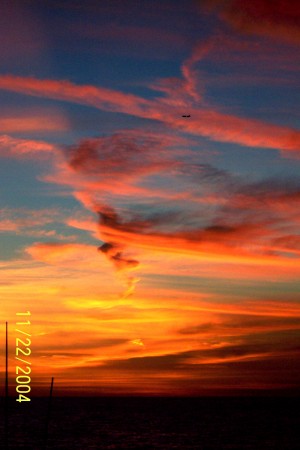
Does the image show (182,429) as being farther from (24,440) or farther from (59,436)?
(24,440)

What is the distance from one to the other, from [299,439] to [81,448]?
33.2m

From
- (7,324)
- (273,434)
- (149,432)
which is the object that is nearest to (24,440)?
(149,432)

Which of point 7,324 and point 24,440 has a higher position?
point 7,324

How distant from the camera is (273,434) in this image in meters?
104

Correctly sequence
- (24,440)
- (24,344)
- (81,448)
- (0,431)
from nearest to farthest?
1. (24,344)
2. (81,448)
3. (24,440)
4. (0,431)

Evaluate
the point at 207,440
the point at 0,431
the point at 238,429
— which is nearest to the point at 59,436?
the point at 0,431

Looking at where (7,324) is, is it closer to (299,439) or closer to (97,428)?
(299,439)

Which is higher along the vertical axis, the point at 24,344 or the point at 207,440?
the point at 24,344

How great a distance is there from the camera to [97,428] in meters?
115

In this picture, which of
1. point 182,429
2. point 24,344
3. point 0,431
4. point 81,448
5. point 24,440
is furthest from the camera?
point 182,429

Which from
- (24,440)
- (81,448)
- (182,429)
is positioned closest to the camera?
(81,448)

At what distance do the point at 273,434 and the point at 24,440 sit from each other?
127ft

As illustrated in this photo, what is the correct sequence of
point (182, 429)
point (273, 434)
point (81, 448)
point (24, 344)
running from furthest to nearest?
point (182, 429) < point (273, 434) < point (81, 448) < point (24, 344)

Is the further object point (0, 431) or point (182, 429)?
point (182, 429)
